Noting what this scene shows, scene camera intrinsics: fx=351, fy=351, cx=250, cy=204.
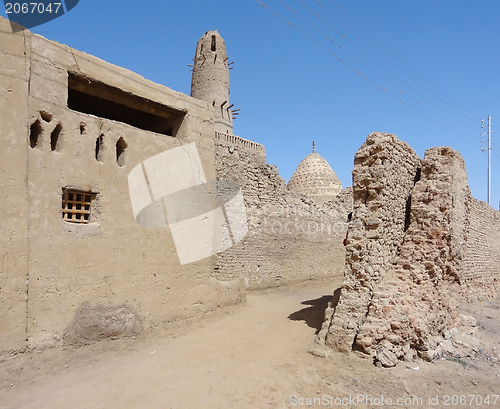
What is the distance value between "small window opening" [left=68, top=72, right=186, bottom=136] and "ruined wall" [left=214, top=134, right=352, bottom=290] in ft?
8.71

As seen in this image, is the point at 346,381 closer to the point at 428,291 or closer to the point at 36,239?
the point at 428,291

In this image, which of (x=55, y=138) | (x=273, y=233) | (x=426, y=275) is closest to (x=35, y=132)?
(x=55, y=138)

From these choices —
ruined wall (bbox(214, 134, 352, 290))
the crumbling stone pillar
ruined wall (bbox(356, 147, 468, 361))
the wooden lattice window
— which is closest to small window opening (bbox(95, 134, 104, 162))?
the wooden lattice window

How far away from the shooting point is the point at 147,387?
13.8 feet

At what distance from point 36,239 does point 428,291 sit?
588 centimetres

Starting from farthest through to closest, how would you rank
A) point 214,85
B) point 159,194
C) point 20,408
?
point 214,85 < point 159,194 < point 20,408

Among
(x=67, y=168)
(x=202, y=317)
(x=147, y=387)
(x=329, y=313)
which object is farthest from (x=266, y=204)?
(x=147, y=387)

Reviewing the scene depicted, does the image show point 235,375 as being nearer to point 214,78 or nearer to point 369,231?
point 369,231

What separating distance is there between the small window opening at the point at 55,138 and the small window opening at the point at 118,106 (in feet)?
3.17

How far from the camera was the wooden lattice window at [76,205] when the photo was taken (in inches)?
206

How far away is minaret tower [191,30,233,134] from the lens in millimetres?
25392

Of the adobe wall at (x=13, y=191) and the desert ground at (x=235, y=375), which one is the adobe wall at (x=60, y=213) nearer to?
the adobe wall at (x=13, y=191)

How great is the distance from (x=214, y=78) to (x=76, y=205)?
2223 cm

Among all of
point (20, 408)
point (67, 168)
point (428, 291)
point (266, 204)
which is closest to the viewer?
point (20, 408)
